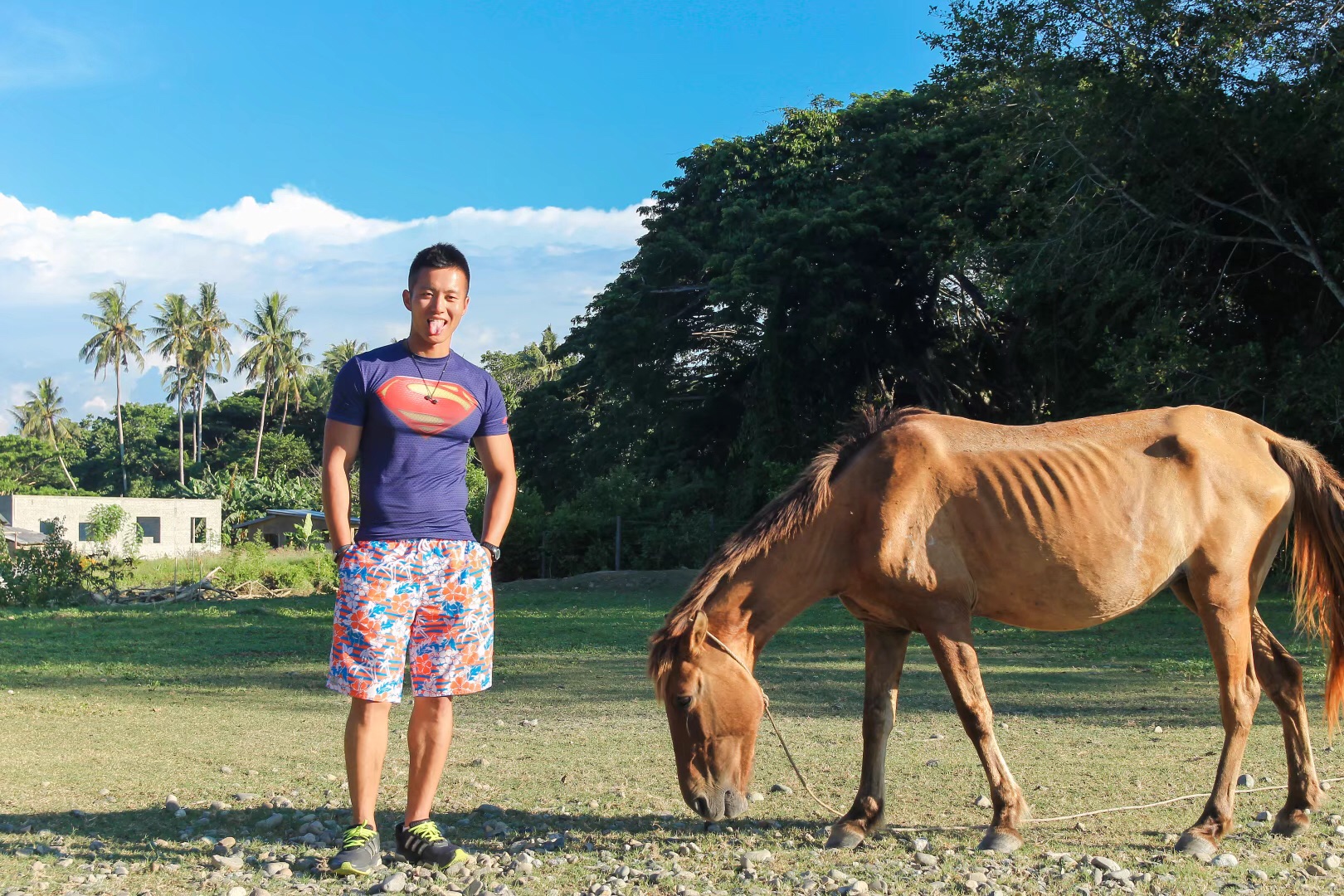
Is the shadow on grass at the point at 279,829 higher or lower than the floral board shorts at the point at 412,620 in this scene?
lower

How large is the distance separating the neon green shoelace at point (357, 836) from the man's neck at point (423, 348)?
1.73 metres

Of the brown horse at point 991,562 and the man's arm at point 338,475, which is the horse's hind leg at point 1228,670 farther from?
the man's arm at point 338,475

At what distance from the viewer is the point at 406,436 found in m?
3.97

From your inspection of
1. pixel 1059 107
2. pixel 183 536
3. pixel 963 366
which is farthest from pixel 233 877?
pixel 183 536

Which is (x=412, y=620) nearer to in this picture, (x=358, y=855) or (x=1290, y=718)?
(x=358, y=855)

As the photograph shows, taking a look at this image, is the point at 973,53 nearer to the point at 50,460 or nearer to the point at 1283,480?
the point at 1283,480

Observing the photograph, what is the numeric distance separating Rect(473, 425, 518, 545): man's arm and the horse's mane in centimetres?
76

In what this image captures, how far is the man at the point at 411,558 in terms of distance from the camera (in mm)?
3863

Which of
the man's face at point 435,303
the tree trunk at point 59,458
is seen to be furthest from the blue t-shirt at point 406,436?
the tree trunk at point 59,458

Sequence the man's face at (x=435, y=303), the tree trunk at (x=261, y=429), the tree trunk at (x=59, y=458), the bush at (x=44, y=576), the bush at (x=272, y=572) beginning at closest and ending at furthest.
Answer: the man's face at (x=435, y=303), the bush at (x=44, y=576), the bush at (x=272, y=572), the tree trunk at (x=261, y=429), the tree trunk at (x=59, y=458)

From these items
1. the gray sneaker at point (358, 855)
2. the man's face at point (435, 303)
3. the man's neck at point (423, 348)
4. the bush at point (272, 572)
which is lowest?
the bush at point (272, 572)

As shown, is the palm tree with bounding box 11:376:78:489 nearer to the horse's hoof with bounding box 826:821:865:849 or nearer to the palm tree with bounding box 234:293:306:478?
the palm tree with bounding box 234:293:306:478

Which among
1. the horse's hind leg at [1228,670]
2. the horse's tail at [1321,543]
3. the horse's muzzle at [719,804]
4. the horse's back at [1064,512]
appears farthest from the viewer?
the horse's tail at [1321,543]

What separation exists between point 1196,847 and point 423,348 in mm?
3482
